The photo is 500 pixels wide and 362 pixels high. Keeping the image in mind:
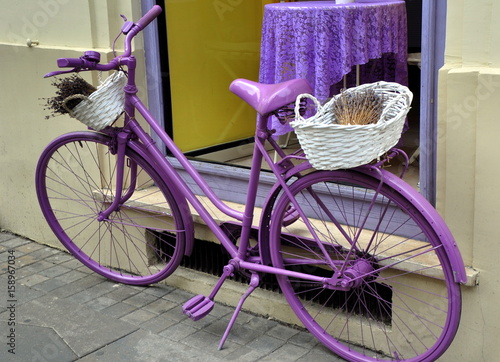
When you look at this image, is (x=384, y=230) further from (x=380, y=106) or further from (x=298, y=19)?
(x=298, y=19)

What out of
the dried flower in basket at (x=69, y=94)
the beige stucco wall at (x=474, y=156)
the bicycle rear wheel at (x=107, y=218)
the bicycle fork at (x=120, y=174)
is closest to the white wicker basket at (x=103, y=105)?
the dried flower in basket at (x=69, y=94)

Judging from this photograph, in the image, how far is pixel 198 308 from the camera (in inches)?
147

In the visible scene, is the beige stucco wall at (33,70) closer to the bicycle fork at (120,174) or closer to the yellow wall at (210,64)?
the yellow wall at (210,64)

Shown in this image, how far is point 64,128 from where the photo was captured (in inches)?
191

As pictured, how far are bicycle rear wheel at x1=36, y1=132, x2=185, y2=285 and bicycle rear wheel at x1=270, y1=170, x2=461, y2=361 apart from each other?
31.4 inches

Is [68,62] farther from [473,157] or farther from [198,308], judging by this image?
[473,157]

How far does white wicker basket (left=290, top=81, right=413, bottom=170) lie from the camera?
283 cm

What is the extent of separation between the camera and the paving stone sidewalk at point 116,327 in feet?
11.9

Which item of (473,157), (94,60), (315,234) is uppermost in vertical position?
(94,60)

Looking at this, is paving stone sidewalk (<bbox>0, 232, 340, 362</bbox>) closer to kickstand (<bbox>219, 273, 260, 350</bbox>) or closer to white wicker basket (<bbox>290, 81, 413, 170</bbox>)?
kickstand (<bbox>219, 273, 260, 350</bbox>)

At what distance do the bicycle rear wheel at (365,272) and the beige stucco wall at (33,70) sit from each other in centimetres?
165

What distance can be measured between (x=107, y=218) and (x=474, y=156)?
221cm

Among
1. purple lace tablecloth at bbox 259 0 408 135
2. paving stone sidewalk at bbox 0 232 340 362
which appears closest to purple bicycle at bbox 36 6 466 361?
paving stone sidewalk at bbox 0 232 340 362

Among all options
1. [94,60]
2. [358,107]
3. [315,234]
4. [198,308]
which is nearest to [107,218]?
[198,308]
